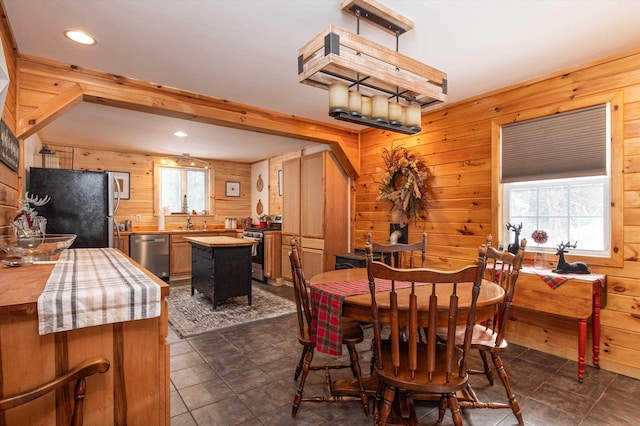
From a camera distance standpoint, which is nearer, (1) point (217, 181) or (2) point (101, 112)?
(2) point (101, 112)

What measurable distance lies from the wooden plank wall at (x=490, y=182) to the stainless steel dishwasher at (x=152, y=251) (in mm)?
3482

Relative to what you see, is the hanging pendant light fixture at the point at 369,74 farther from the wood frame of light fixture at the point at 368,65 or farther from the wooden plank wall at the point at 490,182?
the wooden plank wall at the point at 490,182

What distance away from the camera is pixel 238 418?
6.35 ft

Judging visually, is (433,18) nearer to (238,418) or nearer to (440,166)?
(440,166)

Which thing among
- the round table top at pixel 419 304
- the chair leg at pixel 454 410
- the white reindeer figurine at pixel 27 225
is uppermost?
the white reindeer figurine at pixel 27 225

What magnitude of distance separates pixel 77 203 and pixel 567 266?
4.57 metres

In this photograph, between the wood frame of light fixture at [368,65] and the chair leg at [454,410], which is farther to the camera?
the wood frame of light fixture at [368,65]

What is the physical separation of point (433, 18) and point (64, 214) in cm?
377

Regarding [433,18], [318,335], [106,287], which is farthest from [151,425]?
[433,18]

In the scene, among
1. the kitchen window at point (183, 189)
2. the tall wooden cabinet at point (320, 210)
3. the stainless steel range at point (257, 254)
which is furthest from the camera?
the kitchen window at point (183, 189)

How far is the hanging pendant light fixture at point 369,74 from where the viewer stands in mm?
1698

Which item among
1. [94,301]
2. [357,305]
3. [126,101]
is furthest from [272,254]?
[94,301]

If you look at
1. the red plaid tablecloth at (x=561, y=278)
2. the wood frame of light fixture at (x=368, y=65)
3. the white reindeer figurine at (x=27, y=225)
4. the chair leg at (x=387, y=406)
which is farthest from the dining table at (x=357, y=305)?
the white reindeer figurine at (x=27, y=225)

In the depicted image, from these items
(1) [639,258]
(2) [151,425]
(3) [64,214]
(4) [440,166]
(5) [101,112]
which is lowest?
(2) [151,425]
